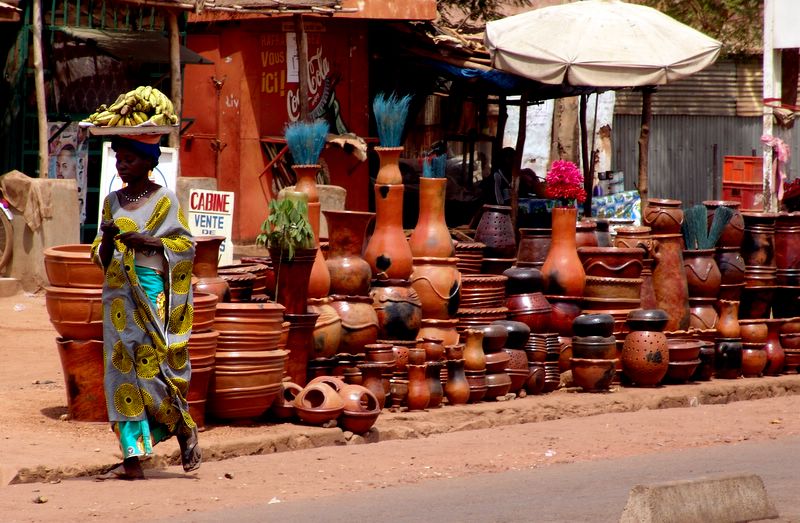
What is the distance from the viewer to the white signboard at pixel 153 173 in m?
11.0

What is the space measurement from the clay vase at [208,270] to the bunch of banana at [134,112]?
1.60 metres

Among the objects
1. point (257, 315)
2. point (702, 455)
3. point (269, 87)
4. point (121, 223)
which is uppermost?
point (269, 87)

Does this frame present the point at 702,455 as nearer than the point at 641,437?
Yes

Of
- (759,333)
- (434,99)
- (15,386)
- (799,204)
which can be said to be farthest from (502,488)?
(434,99)

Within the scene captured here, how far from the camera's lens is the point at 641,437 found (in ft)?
28.0

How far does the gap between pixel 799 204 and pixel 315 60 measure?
242 inches

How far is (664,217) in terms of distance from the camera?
1073cm

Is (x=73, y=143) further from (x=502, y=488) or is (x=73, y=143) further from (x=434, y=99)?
(x=502, y=488)

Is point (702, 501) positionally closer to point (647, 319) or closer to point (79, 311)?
point (79, 311)

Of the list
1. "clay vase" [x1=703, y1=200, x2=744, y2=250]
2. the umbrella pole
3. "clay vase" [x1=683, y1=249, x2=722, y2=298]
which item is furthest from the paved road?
the umbrella pole

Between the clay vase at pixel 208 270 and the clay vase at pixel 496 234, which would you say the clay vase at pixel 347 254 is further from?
the clay vase at pixel 496 234

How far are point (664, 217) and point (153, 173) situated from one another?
4.26 metres

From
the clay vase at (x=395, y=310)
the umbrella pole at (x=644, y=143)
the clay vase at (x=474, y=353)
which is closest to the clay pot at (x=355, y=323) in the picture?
the clay vase at (x=395, y=310)

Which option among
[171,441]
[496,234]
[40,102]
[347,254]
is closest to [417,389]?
[347,254]
